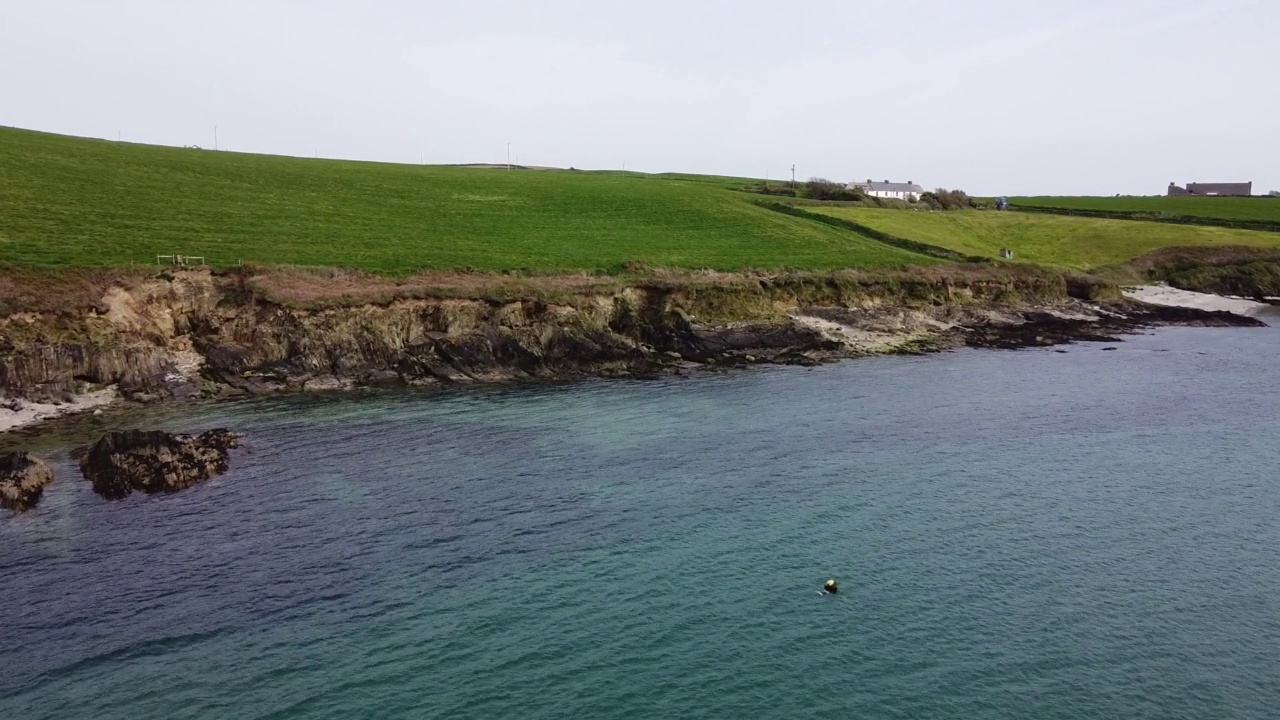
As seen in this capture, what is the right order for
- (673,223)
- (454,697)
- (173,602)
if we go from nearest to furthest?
(454,697) → (173,602) → (673,223)

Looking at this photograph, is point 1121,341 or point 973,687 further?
point 1121,341

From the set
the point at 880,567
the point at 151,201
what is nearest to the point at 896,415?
the point at 880,567

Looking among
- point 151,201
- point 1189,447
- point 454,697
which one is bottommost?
point 454,697

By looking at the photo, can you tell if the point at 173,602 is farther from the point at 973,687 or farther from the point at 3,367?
the point at 3,367

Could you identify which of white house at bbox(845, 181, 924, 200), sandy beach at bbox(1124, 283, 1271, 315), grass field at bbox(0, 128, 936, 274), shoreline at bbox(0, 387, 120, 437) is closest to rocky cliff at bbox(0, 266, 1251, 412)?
shoreline at bbox(0, 387, 120, 437)

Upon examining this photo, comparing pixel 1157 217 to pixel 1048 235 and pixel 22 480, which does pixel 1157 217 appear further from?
pixel 22 480

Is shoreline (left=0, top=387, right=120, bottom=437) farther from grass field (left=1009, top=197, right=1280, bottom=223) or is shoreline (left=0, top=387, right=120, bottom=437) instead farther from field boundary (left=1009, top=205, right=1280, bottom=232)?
grass field (left=1009, top=197, right=1280, bottom=223)

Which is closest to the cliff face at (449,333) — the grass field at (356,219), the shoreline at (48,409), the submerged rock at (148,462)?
the shoreline at (48,409)
